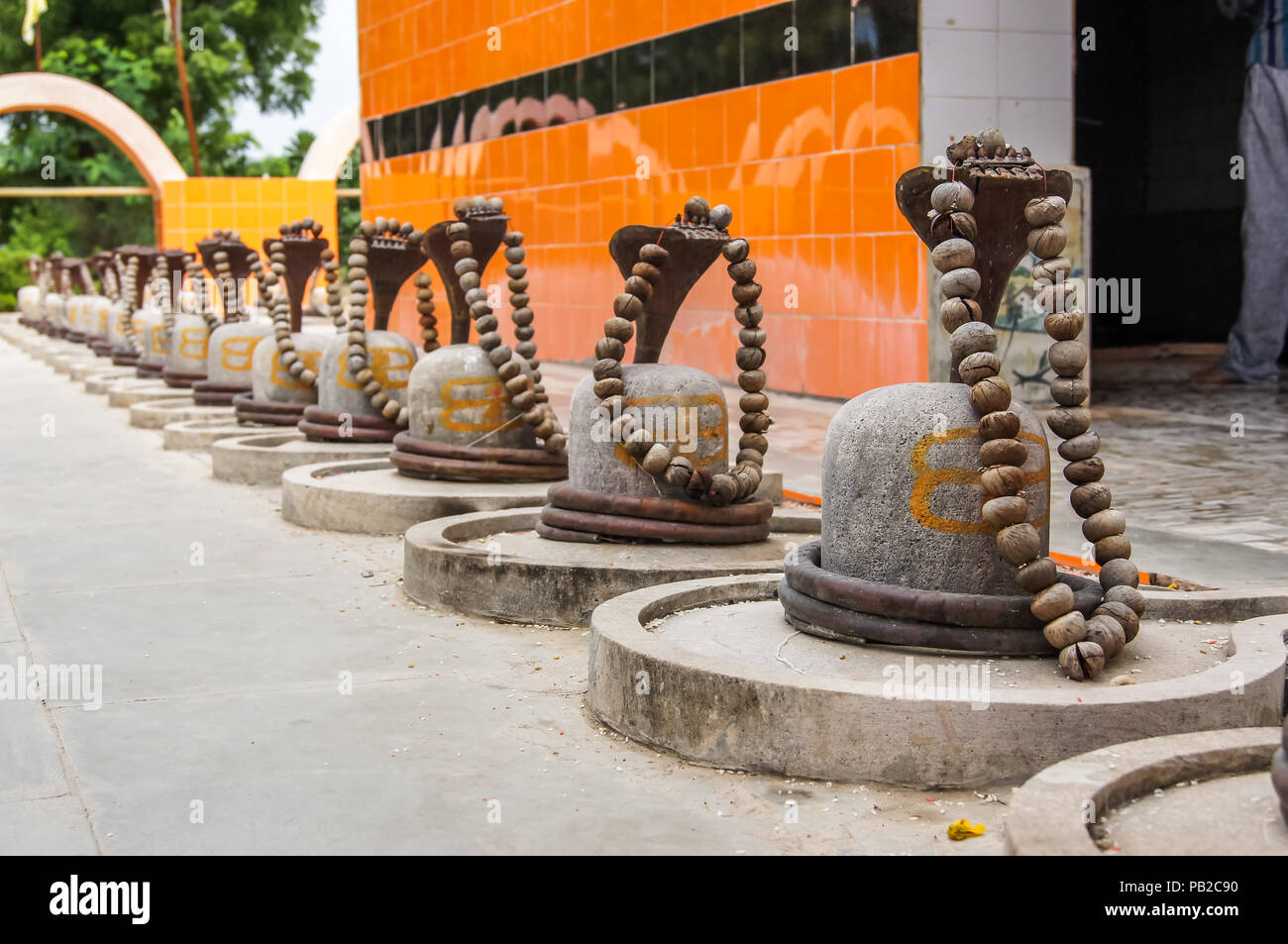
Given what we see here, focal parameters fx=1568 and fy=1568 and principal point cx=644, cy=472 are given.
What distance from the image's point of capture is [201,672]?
586 cm

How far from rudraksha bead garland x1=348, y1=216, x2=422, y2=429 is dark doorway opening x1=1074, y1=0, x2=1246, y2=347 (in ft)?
45.6

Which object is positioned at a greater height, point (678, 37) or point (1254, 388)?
point (678, 37)

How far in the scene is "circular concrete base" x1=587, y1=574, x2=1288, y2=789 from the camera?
436 centimetres

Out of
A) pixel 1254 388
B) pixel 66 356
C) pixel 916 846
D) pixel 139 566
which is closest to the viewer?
pixel 916 846

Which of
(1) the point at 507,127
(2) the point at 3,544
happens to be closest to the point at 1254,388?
(1) the point at 507,127

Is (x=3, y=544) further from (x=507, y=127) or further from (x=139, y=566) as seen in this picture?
(x=507, y=127)

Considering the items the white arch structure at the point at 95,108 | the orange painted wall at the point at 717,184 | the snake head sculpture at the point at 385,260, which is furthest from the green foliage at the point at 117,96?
the snake head sculpture at the point at 385,260

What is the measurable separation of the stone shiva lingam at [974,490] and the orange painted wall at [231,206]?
3284 centimetres

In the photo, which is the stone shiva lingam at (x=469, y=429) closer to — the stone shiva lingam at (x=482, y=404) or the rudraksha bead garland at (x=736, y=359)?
the stone shiva lingam at (x=482, y=404)

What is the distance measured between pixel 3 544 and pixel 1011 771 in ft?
20.9

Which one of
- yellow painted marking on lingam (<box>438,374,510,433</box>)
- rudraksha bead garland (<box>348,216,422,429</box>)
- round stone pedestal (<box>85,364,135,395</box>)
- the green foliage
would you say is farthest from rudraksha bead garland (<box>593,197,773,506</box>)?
the green foliage

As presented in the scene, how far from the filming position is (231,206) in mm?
36969

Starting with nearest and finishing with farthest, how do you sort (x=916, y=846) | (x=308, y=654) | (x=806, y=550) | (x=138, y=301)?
(x=916, y=846) → (x=806, y=550) → (x=308, y=654) → (x=138, y=301)

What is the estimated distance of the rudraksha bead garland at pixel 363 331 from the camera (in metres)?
10.6
